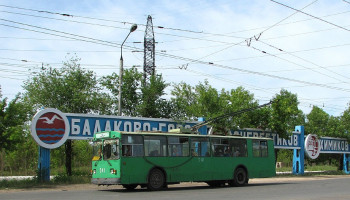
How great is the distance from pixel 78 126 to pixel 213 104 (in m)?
11.9

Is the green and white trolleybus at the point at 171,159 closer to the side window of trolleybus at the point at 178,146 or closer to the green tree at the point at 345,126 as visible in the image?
the side window of trolleybus at the point at 178,146

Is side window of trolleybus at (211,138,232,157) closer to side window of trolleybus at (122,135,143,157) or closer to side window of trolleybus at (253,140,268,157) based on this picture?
side window of trolleybus at (253,140,268,157)

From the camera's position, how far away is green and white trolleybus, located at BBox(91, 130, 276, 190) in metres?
18.2

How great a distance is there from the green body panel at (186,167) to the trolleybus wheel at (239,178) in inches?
9.0

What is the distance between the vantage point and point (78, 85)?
30.5m

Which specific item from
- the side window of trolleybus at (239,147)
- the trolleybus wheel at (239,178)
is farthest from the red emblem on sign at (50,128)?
the trolleybus wheel at (239,178)

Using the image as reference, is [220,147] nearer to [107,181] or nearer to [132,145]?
[132,145]

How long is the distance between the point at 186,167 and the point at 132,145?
3.07 metres

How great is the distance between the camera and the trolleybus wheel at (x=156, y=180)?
61.7 ft

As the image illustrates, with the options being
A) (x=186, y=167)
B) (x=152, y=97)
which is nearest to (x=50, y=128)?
(x=186, y=167)

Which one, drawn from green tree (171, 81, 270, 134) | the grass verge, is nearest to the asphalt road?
the grass verge

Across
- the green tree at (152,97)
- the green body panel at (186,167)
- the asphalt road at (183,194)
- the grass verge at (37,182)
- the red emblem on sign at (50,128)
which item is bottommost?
the grass verge at (37,182)

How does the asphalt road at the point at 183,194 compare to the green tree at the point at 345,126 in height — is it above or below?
below

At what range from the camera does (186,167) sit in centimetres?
2011
